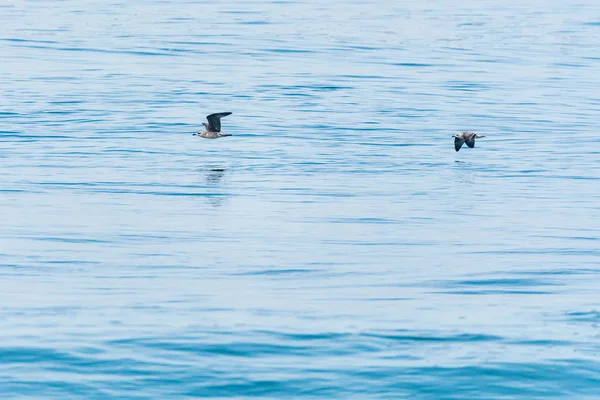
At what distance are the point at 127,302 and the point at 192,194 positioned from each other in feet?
28.3

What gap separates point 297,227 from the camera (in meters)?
22.2

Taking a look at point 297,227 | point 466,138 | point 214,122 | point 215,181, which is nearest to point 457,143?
point 466,138

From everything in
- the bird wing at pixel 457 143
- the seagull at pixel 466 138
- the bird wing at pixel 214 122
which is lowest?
the bird wing at pixel 457 143

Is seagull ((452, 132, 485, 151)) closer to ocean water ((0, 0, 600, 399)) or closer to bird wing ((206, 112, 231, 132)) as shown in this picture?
ocean water ((0, 0, 600, 399))

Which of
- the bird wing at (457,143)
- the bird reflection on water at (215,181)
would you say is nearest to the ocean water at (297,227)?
the bird reflection on water at (215,181)

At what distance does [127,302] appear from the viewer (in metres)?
16.9

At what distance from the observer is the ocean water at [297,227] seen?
14469mm

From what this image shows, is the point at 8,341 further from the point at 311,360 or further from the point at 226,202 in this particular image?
the point at 226,202

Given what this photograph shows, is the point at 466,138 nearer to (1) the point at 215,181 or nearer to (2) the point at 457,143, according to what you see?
(2) the point at 457,143

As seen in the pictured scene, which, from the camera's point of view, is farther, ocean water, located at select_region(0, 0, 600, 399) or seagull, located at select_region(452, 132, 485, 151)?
seagull, located at select_region(452, 132, 485, 151)

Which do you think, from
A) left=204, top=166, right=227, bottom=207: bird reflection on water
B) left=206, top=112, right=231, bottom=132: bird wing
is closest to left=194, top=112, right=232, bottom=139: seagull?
left=206, top=112, right=231, bottom=132: bird wing

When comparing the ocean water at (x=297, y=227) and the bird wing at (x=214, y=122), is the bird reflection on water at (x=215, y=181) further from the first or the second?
the bird wing at (x=214, y=122)

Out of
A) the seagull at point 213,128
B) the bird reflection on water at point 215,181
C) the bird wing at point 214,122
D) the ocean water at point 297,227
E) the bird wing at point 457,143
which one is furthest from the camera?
the bird wing at point 457,143

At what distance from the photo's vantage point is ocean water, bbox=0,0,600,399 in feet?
47.5
